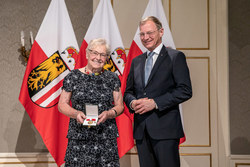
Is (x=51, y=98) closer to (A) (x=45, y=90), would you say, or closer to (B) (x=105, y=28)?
(A) (x=45, y=90)

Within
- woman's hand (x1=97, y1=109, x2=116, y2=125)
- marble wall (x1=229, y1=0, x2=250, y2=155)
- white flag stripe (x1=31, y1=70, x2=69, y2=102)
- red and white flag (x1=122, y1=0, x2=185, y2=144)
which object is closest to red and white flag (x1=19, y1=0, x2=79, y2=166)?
white flag stripe (x1=31, y1=70, x2=69, y2=102)

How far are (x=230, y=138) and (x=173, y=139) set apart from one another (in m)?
1.84

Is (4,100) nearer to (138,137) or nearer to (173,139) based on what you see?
(138,137)

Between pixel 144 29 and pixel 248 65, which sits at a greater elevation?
pixel 144 29

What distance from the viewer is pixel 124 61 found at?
115 inches

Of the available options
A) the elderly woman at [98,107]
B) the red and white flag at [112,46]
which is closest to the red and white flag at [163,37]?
the red and white flag at [112,46]

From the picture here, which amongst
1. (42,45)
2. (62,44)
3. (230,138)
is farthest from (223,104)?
(42,45)

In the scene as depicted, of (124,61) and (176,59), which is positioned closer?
(176,59)

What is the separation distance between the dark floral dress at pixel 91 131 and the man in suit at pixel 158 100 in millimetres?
194

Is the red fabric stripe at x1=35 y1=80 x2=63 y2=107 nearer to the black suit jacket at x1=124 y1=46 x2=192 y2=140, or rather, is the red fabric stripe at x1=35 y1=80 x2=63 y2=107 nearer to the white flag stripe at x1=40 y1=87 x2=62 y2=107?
the white flag stripe at x1=40 y1=87 x2=62 y2=107

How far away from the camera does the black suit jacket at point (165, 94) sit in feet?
6.03

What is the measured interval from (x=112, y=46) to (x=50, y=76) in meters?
0.78

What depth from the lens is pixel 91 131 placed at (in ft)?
6.37

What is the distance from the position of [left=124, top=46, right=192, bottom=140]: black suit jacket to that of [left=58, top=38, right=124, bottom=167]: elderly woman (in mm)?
193
